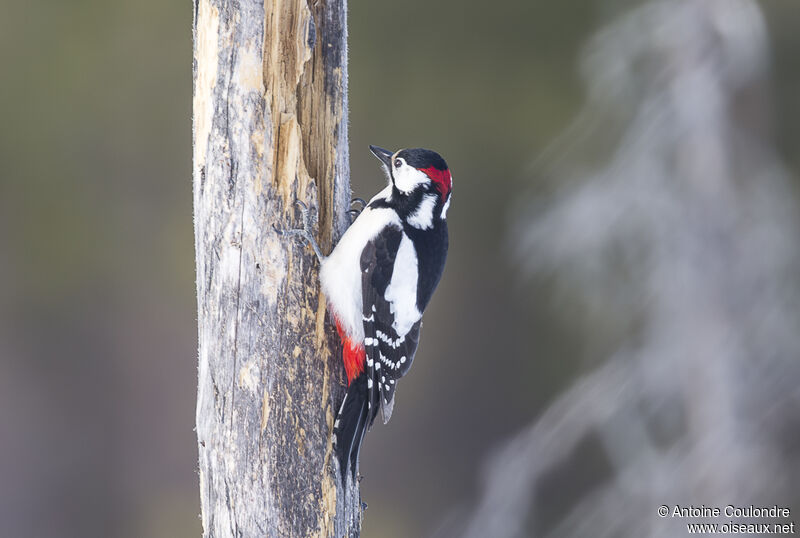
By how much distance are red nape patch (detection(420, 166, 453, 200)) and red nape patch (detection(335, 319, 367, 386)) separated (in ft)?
1.70

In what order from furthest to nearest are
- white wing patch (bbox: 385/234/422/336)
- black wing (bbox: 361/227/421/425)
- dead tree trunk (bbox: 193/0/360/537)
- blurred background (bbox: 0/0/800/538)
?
blurred background (bbox: 0/0/800/538), white wing patch (bbox: 385/234/422/336), black wing (bbox: 361/227/421/425), dead tree trunk (bbox: 193/0/360/537)

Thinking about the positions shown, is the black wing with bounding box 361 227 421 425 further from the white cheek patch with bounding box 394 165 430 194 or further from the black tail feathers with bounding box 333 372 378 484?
the white cheek patch with bounding box 394 165 430 194

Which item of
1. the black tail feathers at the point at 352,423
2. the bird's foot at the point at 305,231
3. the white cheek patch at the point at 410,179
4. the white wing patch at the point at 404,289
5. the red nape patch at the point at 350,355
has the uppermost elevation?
the white cheek patch at the point at 410,179

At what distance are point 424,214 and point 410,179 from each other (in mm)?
102

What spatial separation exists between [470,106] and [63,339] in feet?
8.95

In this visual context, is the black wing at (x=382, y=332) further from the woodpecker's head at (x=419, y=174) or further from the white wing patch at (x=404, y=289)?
the woodpecker's head at (x=419, y=174)

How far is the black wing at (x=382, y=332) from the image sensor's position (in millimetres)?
1799

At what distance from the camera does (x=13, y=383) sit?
13.9 feet

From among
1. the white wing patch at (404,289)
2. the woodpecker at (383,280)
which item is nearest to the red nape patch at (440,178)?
the woodpecker at (383,280)

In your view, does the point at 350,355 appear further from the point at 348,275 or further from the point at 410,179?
the point at 410,179

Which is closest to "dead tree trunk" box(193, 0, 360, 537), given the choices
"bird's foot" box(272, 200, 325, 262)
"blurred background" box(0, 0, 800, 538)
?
"bird's foot" box(272, 200, 325, 262)

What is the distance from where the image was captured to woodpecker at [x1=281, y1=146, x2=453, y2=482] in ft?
5.66

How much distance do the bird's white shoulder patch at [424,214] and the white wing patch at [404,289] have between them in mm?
66

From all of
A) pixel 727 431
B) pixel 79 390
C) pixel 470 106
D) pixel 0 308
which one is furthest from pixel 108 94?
Result: pixel 727 431
